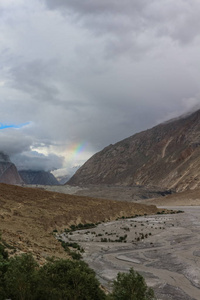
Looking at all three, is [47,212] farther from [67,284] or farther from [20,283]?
[67,284]

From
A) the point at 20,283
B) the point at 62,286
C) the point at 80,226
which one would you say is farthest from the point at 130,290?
the point at 80,226

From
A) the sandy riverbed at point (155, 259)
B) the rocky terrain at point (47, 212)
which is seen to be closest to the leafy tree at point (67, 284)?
the sandy riverbed at point (155, 259)

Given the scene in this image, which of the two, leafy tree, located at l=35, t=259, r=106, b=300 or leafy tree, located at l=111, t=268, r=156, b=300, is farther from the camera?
leafy tree, located at l=111, t=268, r=156, b=300

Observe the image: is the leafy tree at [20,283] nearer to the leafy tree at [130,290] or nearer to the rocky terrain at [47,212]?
the leafy tree at [130,290]

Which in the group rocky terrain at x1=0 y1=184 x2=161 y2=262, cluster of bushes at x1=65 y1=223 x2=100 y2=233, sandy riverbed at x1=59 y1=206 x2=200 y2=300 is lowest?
sandy riverbed at x1=59 y1=206 x2=200 y2=300

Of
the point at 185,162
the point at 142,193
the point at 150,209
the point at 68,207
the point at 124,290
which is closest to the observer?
the point at 124,290

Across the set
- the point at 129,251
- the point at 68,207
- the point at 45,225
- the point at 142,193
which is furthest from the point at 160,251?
the point at 142,193

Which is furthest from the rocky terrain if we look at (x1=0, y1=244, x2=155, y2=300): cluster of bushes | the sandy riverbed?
(x1=0, y1=244, x2=155, y2=300): cluster of bushes

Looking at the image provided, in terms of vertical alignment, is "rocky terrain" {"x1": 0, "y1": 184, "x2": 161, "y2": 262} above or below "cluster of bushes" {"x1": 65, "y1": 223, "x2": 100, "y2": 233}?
above

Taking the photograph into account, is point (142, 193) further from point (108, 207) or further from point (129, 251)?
point (129, 251)

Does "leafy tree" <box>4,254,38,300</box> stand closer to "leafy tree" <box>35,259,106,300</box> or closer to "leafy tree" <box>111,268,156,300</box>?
"leafy tree" <box>35,259,106,300</box>

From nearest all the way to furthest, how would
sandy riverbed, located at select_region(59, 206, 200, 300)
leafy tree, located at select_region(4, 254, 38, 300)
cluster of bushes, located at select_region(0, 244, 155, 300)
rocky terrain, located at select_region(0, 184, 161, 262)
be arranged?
cluster of bushes, located at select_region(0, 244, 155, 300)
leafy tree, located at select_region(4, 254, 38, 300)
sandy riverbed, located at select_region(59, 206, 200, 300)
rocky terrain, located at select_region(0, 184, 161, 262)
